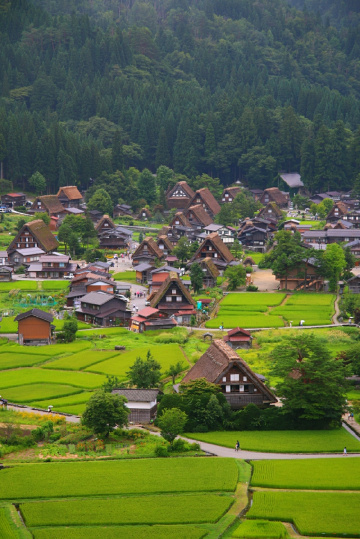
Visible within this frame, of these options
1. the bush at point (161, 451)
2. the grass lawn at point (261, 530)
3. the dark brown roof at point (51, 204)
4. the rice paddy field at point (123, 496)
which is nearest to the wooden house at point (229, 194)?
the dark brown roof at point (51, 204)

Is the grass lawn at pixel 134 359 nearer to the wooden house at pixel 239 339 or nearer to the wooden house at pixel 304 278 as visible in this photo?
the wooden house at pixel 239 339

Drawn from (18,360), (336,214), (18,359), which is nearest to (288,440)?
(18,360)

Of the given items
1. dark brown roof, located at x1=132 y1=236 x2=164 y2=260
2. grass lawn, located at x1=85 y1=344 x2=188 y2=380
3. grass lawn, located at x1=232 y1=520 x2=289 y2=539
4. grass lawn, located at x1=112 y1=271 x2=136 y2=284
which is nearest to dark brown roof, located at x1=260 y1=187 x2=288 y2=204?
dark brown roof, located at x1=132 y1=236 x2=164 y2=260

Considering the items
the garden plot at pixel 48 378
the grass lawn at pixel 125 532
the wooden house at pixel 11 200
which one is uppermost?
the wooden house at pixel 11 200

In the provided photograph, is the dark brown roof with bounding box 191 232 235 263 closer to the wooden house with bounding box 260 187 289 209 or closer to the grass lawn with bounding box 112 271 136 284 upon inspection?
the grass lawn with bounding box 112 271 136 284

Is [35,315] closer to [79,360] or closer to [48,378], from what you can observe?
[79,360]

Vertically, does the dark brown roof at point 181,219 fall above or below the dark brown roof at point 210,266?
above
